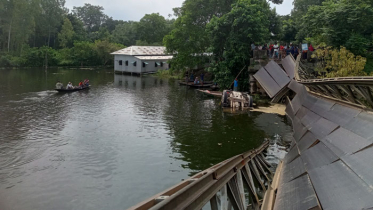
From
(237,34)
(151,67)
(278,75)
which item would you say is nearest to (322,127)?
(278,75)

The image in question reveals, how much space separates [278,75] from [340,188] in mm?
21004

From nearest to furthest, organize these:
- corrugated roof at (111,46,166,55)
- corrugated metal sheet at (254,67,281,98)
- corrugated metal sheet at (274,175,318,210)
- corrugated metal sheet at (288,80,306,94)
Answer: corrugated metal sheet at (274,175,318,210)
corrugated metal sheet at (288,80,306,94)
corrugated metal sheet at (254,67,281,98)
corrugated roof at (111,46,166,55)

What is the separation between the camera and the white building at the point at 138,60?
59375 mm

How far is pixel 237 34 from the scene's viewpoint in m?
33.1

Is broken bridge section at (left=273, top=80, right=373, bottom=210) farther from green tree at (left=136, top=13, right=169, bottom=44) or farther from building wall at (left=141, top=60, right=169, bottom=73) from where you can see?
green tree at (left=136, top=13, right=169, bottom=44)

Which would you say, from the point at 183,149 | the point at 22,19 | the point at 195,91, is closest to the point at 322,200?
the point at 183,149

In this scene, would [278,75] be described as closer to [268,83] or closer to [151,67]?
[268,83]

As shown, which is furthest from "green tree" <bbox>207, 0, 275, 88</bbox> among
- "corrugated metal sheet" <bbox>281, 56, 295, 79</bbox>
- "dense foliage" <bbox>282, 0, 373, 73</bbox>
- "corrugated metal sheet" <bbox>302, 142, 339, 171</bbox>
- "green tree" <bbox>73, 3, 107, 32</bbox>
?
"green tree" <bbox>73, 3, 107, 32</bbox>

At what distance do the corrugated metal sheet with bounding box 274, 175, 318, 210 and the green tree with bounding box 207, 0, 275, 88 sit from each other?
1071 inches

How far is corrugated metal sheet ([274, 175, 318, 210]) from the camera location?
5020 millimetres

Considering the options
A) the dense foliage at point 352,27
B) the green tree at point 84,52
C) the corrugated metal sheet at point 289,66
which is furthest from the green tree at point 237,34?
the green tree at point 84,52

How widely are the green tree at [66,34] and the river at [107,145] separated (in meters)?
54.0

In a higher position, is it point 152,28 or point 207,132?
point 152,28

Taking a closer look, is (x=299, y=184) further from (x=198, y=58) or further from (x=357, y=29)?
(x=198, y=58)
